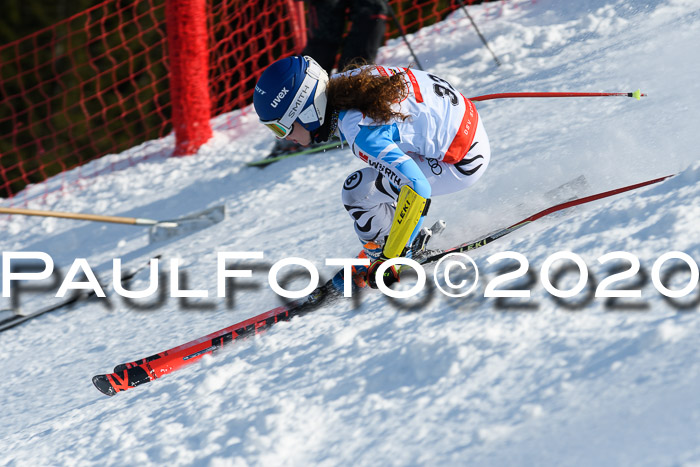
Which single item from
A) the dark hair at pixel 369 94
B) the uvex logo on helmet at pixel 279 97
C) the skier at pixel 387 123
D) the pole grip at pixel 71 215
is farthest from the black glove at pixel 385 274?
the pole grip at pixel 71 215

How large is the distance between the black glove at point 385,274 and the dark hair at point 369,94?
20.6 inches

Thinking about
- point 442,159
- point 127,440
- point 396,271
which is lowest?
point 127,440

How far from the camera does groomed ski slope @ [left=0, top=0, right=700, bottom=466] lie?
1851mm

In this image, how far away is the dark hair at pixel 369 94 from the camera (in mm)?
2557

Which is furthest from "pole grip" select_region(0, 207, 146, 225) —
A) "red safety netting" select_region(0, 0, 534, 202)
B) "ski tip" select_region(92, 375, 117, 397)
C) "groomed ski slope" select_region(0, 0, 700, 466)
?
"ski tip" select_region(92, 375, 117, 397)

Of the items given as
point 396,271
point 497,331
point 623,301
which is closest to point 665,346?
point 623,301

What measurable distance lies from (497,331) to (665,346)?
49cm

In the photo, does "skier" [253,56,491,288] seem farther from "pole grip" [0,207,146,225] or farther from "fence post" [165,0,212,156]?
"fence post" [165,0,212,156]

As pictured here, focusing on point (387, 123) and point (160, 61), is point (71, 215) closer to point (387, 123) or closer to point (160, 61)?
point (387, 123)

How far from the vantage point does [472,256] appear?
9.71ft

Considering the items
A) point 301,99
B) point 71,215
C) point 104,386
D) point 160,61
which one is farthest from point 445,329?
point 160,61

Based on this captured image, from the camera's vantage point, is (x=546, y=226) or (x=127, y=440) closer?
(x=127, y=440)

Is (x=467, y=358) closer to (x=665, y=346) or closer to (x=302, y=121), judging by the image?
(x=665, y=346)

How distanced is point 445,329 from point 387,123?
754 millimetres
